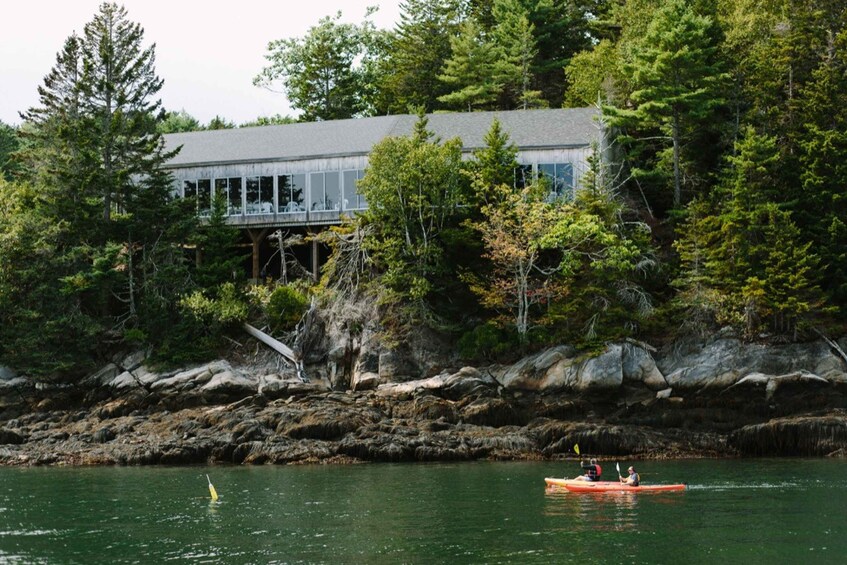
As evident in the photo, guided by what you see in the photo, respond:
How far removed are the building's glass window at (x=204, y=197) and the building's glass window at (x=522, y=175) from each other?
15536 millimetres

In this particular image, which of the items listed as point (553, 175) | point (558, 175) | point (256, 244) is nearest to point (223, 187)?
point (256, 244)

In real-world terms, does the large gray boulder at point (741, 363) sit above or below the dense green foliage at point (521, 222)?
below

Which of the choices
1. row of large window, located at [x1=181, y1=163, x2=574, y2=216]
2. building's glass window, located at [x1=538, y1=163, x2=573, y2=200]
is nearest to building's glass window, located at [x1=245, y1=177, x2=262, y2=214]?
row of large window, located at [x1=181, y1=163, x2=574, y2=216]

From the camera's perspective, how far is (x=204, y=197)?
57.2m

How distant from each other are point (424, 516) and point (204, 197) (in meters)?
32.1

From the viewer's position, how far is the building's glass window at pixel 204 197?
56.9 metres

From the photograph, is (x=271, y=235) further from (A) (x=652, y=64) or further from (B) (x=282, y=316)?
(A) (x=652, y=64)

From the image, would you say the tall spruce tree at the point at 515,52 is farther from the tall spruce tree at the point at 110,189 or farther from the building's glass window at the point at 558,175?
the tall spruce tree at the point at 110,189

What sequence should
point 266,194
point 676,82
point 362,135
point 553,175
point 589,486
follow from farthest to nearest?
point 362,135
point 266,194
point 553,175
point 676,82
point 589,486

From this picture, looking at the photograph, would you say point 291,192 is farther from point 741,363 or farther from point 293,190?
point 741,363

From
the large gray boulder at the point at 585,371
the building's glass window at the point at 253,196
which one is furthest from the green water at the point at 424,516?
the building's glass window at the point at 253,196

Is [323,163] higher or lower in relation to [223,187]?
higher

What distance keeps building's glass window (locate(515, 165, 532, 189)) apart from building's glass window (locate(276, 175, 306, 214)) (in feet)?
35.1

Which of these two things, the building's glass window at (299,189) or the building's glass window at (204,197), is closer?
the building's glass window at (299,189)
